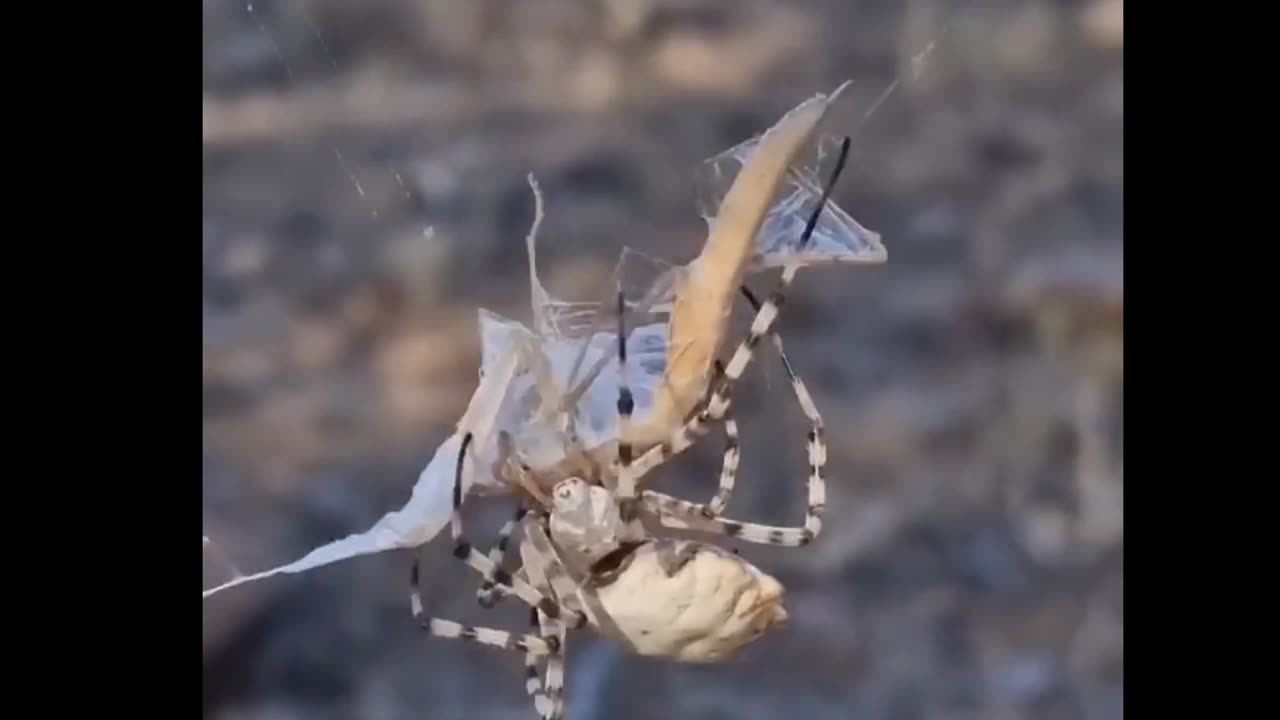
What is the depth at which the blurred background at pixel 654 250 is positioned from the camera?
35.0 inches

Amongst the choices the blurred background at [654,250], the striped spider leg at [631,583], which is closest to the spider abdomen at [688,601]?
the striped spider leg at [631,583]

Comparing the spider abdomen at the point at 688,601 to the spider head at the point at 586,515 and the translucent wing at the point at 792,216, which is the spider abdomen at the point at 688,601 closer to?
the spider head at the point at 586,515

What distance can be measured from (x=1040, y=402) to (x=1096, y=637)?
0.17m

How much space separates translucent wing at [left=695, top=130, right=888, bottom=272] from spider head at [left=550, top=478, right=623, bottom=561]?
0.12m

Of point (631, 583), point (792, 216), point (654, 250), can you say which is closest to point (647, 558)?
point (631, 583)

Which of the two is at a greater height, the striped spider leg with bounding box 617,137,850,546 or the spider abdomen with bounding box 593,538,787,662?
the striped spider leg with bounding box 617,137,850,546

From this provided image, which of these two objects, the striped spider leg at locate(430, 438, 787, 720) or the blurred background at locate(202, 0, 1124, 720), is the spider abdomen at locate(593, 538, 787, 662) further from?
the blurred background at locate(202, 0, 1124, 720)

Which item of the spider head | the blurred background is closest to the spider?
the spider head

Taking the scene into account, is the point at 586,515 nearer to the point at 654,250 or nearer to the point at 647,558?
the point at 647,558

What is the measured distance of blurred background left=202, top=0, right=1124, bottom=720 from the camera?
2.92ft

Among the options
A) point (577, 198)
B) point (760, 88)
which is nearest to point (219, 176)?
point (577, 198)

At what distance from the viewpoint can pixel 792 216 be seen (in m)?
0.57

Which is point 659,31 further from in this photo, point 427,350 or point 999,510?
point 999,510

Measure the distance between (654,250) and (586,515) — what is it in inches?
13.3
